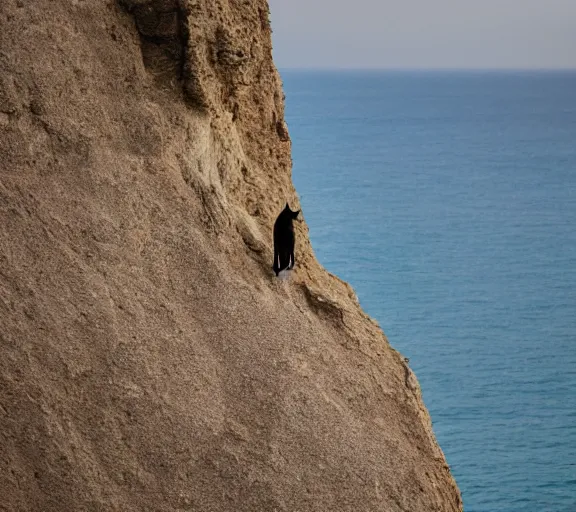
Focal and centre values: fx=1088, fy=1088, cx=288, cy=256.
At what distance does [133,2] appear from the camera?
54.6 feet

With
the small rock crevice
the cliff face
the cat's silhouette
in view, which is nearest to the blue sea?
the cliff face

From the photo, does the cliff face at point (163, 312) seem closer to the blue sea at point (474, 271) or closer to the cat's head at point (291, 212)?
the cat's head at point (291, 212)

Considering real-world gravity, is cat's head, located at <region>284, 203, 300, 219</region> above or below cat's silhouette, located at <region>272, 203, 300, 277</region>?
above

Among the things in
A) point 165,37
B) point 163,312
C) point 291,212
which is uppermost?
point 165,37

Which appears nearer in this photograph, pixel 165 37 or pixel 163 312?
pixel 163 312

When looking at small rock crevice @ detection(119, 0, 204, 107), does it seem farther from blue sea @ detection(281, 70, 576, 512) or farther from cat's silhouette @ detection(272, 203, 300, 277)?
blue sea @ detection(281, 70, 576, 512)

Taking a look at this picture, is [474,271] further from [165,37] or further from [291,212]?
[165,37]

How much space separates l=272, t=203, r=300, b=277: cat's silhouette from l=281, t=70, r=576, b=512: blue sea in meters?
16.2

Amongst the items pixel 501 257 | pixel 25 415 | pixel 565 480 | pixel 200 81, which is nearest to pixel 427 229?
pixel 501 257

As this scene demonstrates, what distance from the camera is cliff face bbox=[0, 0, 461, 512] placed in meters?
13.6

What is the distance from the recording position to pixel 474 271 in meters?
57.6

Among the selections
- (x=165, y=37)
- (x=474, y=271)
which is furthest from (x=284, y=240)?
(x=474, y=271)

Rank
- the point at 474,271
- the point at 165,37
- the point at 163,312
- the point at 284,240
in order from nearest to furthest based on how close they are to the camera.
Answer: the point at 163,312
the point at 284,240
the point at 165,37
the point at 474,271

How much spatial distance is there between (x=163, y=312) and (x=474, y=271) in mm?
44117
